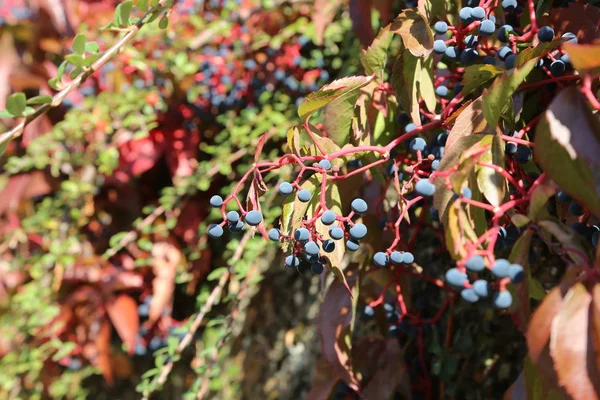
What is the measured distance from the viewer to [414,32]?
716 millimetres

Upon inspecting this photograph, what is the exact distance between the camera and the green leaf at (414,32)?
0.70 m

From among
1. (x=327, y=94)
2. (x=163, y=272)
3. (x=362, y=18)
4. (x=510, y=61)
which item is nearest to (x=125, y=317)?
(x=163, y=272)

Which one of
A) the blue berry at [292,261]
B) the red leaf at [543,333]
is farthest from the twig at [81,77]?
the red leaf at [543,333]

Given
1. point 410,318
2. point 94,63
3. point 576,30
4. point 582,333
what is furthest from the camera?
point 410,318

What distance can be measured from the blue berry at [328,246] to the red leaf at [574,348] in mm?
226

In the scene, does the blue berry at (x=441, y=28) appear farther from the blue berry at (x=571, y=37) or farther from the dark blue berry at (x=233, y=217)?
the dark blue berry at (x=233, y=217)

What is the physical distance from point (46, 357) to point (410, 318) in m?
0.94

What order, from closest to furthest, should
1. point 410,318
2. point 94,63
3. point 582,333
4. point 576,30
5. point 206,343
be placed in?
1. point 582,333
2. point 576,30
3. point 94,63
4. point 410,318
5. point 206,343

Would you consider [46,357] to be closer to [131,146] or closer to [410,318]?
[131,146]

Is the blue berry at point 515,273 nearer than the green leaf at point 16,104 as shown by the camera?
Yes

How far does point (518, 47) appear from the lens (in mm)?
745

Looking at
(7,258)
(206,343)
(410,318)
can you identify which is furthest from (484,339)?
(7,258)

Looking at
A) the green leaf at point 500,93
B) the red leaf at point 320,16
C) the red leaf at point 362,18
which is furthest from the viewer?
the red leaf at point 320,16

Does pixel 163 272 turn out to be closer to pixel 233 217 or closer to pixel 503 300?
pixel 233 217
